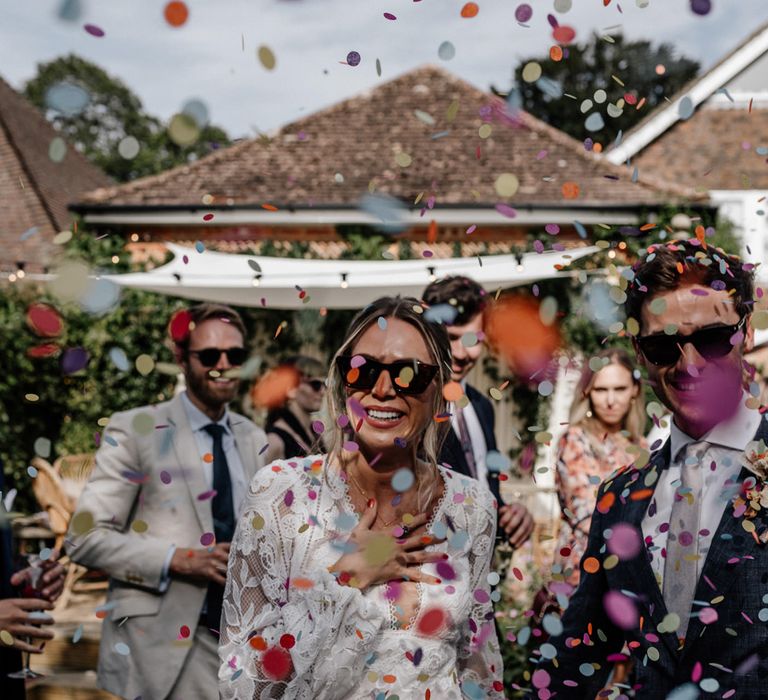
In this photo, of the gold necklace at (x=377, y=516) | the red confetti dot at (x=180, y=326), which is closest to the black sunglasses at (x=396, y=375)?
the gold necklace at (x=377, y=516)

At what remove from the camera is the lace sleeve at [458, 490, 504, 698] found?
2193 millimetres

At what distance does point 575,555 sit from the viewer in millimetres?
3629

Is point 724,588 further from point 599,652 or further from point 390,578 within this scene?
point 390,578

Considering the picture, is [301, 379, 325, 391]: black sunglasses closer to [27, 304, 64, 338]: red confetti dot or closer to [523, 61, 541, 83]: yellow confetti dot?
[27, 304, 64, 338]: red confetti dot

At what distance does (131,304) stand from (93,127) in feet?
141

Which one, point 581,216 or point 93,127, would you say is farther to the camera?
point 93,127

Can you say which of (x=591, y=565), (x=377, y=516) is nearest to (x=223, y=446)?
(x=377, y=516)

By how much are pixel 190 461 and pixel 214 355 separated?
41cm

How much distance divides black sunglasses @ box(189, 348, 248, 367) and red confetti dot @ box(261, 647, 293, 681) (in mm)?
1581

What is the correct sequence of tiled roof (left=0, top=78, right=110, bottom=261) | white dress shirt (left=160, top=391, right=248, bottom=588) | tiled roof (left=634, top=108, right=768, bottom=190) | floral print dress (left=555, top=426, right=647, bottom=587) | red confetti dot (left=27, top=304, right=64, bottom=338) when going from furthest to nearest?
1. tiled roof (left=0, top=78, right=110, bottom=261)
2. tiled roof (left=634, top=108, right=768, bottom=190)
3. floral print dress (left=555, top=426, right=647, bottom=587)
4. white dress shirt (left=160, top=391, right=248, bottom=588)
5. red confetti dot (left=27, top=304, right=64, bottom=338)

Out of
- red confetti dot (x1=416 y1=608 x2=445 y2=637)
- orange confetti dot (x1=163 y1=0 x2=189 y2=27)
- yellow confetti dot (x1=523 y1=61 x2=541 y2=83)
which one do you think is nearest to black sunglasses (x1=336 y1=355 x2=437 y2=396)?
red confetti dot (x1=416 y1=608 x2=445 y2=637)

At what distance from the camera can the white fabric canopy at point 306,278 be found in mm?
7930

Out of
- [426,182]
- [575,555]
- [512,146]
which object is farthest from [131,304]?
[575,555]

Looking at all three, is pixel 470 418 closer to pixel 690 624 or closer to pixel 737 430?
pixel 737 430
